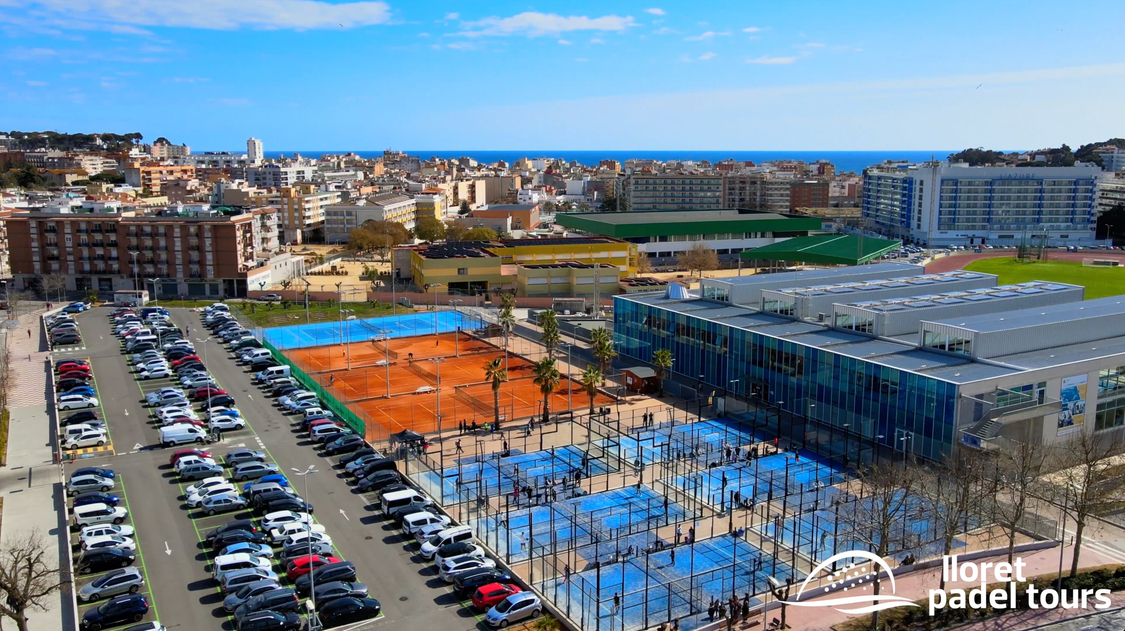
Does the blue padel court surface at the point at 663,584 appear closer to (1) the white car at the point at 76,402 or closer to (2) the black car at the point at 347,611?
(2) the black car at the point at 347,611

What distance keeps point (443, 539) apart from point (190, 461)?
11652 mm

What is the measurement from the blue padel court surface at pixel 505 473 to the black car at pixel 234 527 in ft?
19.0

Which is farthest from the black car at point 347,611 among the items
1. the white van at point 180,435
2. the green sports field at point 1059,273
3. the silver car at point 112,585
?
the green sports field at point 1059,273

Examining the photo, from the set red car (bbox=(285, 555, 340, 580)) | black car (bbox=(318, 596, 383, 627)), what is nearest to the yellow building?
red car (bbox=(285, 555, 340, 580))

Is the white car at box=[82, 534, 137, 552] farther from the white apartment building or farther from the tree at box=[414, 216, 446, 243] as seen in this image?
the white apartment building

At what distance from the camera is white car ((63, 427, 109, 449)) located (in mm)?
33188

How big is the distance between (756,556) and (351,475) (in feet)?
47.4

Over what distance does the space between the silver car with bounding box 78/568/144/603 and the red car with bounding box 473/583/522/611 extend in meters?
8.73

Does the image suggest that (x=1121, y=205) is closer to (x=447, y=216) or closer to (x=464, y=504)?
(x=447, y=216)

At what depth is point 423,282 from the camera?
6950cm

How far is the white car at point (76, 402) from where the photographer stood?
3781 cm

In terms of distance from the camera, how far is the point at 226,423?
35562mm

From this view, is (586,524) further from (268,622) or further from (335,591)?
(268,622)

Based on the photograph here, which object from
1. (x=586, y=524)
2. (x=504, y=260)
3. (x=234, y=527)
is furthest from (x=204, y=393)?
(x=504, y=260)
